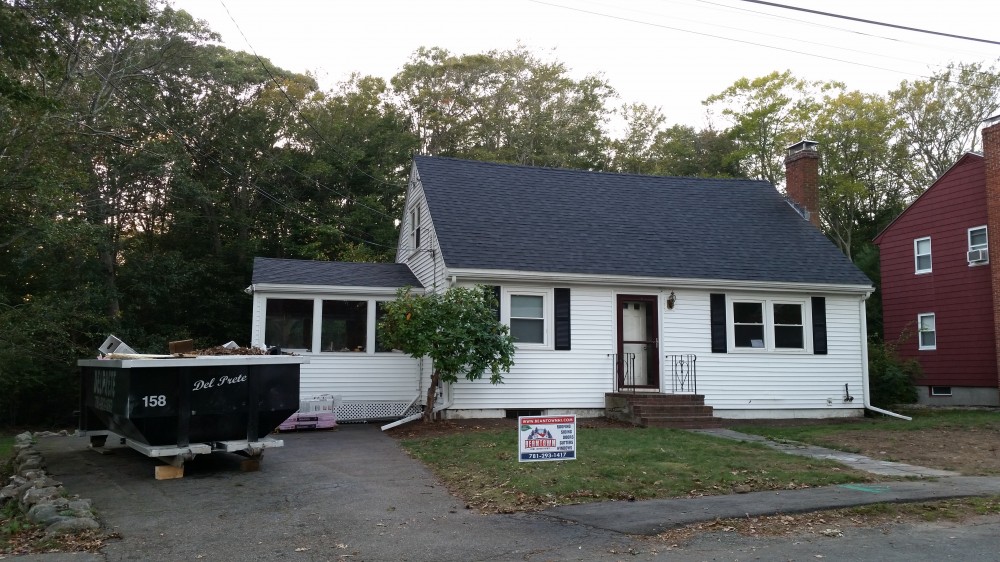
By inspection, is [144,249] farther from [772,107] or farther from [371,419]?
[772,107]

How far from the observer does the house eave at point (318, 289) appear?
14.9 m

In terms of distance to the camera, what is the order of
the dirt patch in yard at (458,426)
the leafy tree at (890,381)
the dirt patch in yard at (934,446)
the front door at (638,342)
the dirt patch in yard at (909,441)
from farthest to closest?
1. the leafy tree at (890,381)
2. the front door at (638,342)
3. the dirt patch in yard at (458,426)
4. the dirt patch in yard at (909,441)
5. the dirt patch in yard at (934,446)

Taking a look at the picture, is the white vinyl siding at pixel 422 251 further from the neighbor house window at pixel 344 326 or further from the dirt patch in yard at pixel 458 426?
the dirt patch in yard at pixel 458 426

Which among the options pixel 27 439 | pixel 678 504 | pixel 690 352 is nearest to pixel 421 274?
pixel 690 352

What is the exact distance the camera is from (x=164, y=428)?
8.85m

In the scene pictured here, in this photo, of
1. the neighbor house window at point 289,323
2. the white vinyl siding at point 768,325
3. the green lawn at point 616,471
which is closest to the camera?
the green lawn at point 616,471

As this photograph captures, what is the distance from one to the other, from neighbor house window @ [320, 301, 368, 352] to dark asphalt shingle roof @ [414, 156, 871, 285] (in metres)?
2.41

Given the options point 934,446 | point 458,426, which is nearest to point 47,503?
point 458,426

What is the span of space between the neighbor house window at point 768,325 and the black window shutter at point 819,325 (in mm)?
242

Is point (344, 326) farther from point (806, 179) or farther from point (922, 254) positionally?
point (922, 254)

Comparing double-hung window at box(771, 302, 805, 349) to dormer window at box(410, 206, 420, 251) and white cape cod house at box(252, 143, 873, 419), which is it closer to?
white cape cod house at box(252, 143, 873, 419)

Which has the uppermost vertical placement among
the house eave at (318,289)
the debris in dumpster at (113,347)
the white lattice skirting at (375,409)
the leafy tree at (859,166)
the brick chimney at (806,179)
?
the leafy tree at (859,166)

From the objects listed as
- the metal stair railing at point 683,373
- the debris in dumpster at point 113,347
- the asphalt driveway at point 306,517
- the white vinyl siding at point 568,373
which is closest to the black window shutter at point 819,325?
the metal stair railing at point 683,373

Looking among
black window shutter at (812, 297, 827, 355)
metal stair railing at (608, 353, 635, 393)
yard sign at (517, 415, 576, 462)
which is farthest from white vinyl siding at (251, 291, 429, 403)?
black window shutter at (812, 297, 827, 355)
